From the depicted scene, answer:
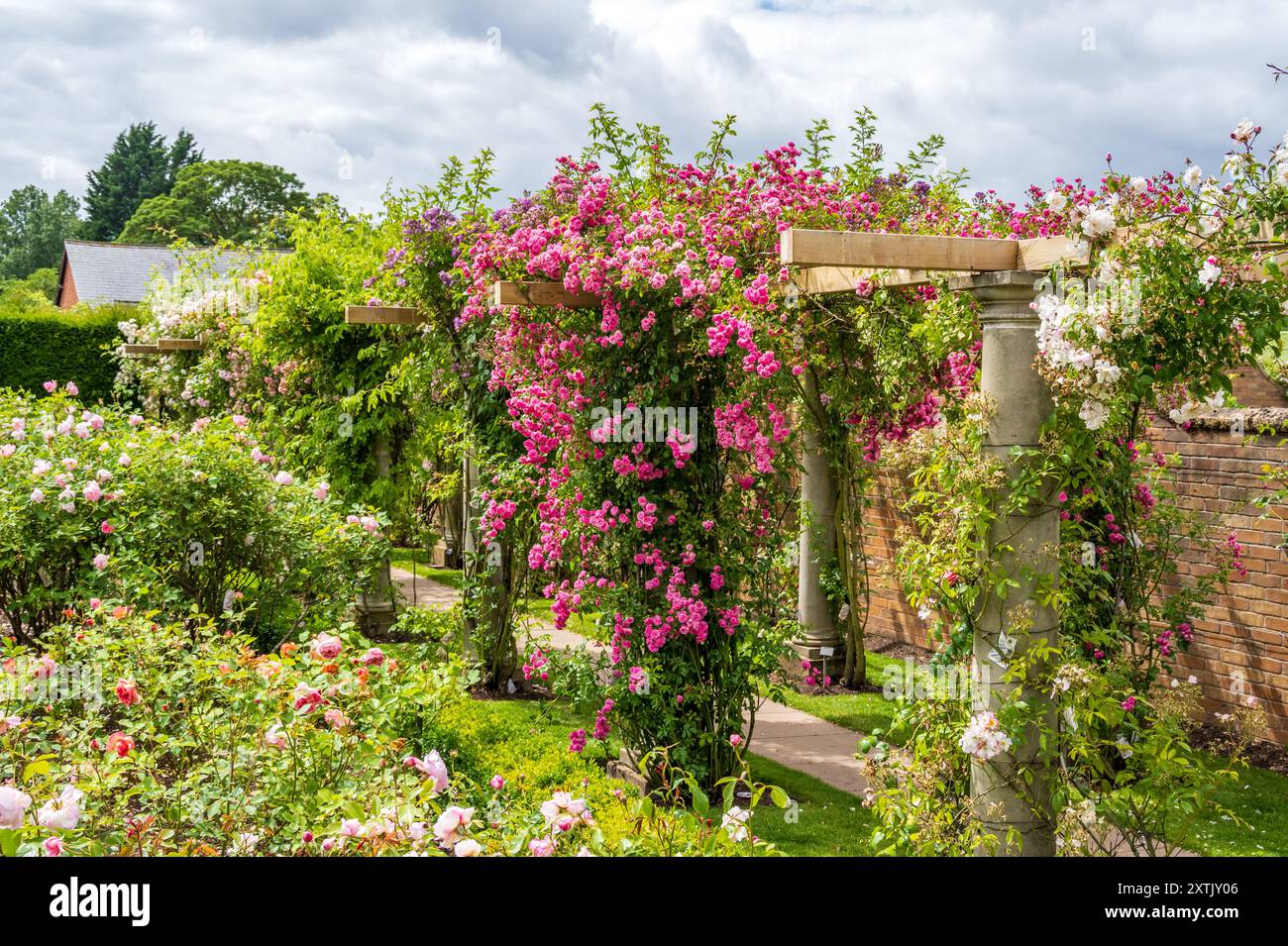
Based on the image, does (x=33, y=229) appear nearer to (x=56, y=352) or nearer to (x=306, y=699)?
(x=56, y=352)

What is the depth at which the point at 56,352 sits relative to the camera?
19328mm

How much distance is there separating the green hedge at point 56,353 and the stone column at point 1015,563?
18.4m

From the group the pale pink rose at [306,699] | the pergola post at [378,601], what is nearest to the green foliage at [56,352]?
the pergola post at [378,601]

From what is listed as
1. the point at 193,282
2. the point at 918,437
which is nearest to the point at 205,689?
the point at 918,437

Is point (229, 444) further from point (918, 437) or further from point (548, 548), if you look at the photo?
point (918, 437)

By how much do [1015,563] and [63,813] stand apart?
2836mm

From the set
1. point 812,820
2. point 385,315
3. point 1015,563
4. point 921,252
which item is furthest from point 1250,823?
point 385,315

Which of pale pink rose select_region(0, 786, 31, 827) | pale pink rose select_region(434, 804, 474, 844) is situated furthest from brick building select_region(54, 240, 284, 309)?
pale pink rose select_region(434, 804, 474, 844)

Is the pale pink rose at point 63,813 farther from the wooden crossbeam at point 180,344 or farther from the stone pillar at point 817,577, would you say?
the wooden crossbeam at point 180,344

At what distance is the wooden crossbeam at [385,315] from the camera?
25.1 ft

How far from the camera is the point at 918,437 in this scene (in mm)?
3926

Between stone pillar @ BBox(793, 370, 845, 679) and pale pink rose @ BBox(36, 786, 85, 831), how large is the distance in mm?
6373

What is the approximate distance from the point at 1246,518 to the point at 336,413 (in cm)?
667

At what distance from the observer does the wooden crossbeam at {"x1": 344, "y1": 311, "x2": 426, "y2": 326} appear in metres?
7.64
